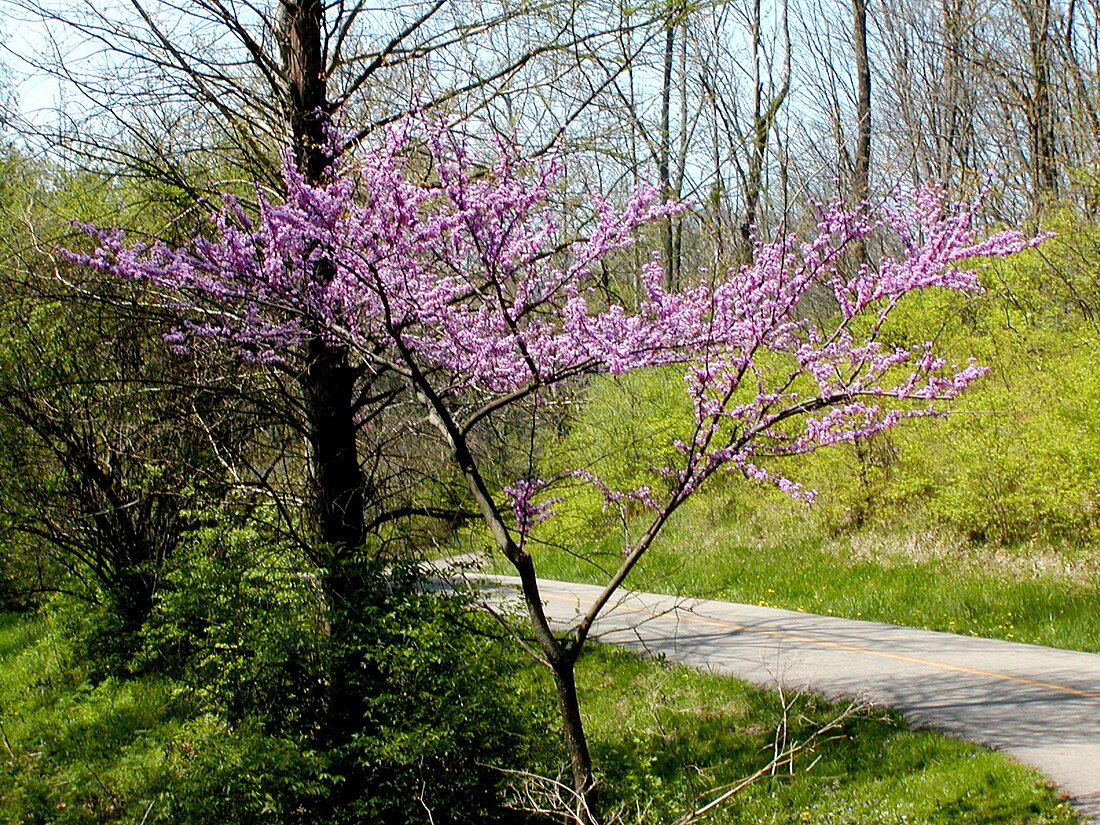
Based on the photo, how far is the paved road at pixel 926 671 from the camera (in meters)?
7.12

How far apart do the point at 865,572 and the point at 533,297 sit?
842 cm

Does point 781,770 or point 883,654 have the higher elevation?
point 883,654

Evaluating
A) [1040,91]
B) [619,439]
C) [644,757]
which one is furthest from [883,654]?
[1040,91]

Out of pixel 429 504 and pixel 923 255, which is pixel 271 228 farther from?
pixel 923 255

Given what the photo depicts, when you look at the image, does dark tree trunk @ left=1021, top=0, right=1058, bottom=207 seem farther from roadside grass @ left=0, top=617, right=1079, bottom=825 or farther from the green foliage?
roadside grass @ left=0, top=617, right=1079, bottom=825

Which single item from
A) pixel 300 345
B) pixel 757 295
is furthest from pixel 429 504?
pixel 757 295

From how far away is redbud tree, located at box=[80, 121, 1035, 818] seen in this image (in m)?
5.58

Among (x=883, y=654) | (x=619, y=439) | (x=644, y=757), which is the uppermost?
(x=619, y=439)

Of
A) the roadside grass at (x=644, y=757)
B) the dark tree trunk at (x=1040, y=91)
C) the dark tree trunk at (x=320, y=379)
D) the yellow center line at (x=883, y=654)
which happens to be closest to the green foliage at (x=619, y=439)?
the yellow center line at (x=883, y=654)

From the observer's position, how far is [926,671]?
9.13 meters

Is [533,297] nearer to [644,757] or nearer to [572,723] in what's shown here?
[572,723]

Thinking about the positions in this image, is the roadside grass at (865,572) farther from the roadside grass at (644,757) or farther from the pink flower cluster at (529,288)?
the pink flower cluster at (529,288)

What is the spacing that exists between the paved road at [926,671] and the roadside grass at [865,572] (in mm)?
610

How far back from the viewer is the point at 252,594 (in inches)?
284
